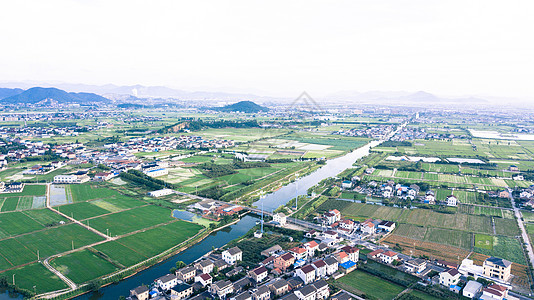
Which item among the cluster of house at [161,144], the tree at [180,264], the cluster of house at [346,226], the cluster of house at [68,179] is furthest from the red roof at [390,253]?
the cluster of house at [161,144]

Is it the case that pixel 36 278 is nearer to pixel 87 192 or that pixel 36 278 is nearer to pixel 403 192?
pixel 87 192

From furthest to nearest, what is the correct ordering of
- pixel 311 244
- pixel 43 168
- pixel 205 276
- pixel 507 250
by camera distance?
pixel 43 168 < pixel 507 250 < pixel 311 244 < pixel 205 276

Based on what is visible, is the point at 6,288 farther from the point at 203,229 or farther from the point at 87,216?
the point at 203,229

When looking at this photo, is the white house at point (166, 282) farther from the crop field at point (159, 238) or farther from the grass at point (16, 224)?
the grass at point (16, 224)

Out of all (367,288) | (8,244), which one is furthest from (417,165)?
(8,244)

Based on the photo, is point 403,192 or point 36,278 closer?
point 36,278

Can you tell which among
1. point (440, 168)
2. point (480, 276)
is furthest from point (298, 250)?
point (440, 168)
